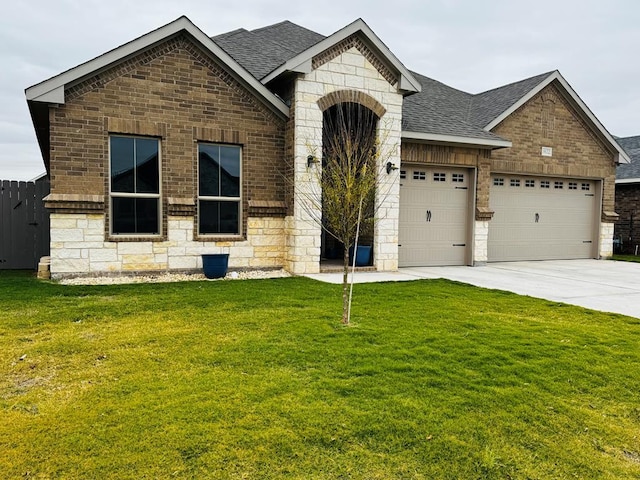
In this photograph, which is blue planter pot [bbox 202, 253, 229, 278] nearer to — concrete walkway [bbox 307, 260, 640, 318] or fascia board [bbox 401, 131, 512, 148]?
concrete walkway [bbox 307, 260, 640, 318]

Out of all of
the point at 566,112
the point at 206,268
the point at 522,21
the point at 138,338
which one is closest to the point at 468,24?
the point at 522,21

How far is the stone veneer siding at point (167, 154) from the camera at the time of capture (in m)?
9.91

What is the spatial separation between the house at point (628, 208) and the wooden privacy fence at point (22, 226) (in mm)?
21274

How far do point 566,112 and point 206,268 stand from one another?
41.9 feet

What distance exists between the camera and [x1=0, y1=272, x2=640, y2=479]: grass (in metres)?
3.12

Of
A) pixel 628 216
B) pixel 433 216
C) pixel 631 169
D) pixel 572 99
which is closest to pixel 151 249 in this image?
pixel 433 216

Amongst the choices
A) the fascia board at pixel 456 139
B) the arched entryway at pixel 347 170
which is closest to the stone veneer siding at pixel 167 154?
the arched entryway at pixel 347 170

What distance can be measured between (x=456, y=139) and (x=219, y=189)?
643 centimetres

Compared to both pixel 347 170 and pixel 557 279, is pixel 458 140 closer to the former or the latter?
pixel 557 279

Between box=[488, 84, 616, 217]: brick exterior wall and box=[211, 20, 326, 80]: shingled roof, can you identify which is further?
box=[488, 84, 616, 217]: brick exterior wall

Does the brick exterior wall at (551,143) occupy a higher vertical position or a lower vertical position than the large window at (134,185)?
higher

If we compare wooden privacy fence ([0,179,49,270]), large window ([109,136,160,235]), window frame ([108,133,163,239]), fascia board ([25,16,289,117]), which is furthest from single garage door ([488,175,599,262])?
wooden privacy fence ([0,179,49,270])

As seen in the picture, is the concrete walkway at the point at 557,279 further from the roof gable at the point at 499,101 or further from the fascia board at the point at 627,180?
the fascia board at the point at 627,180

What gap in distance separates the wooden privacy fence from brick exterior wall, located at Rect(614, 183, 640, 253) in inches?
853
